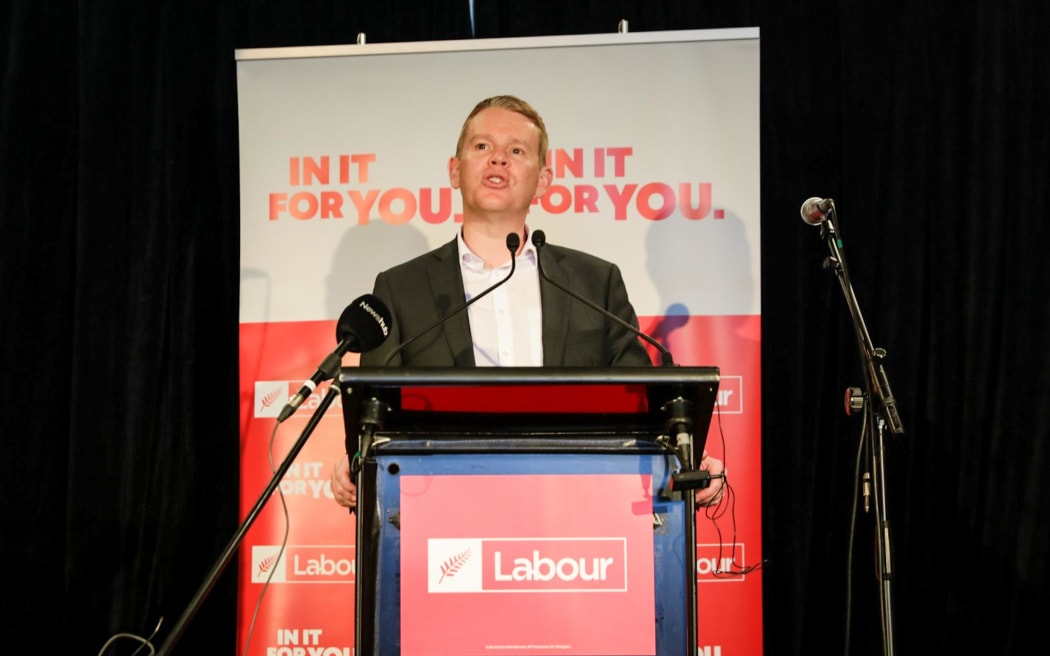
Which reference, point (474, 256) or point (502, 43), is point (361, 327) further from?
point (502, 43)

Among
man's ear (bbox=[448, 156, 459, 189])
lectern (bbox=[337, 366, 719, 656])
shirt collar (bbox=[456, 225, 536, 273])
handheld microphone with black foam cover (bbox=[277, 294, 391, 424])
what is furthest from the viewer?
man's ear (bbox=[448, 156, 459, 189])

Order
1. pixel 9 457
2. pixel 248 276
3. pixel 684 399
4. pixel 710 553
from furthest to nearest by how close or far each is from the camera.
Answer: pixel 9 457 < pixel 248 276 < pixel 710 553 < pixel 684 399

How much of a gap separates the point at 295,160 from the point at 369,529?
6.82 ft

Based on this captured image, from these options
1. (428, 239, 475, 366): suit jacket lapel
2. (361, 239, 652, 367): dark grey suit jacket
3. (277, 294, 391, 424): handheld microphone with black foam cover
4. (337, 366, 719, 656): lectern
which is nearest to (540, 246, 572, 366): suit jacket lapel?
(361, 239, 652, 367): dark grey suit jacket

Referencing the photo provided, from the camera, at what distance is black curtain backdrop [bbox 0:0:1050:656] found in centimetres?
341

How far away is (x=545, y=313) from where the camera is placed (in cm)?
312

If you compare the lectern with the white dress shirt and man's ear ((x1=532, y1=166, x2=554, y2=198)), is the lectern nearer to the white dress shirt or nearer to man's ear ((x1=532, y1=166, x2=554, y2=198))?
the white dress shirt

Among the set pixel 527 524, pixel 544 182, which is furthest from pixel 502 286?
pixel 527 524

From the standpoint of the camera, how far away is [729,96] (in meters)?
3.27

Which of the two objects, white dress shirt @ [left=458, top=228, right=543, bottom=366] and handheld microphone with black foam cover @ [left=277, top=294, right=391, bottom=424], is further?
white dress shirt @ [left=458, top=228, right=543, bottom=366]
